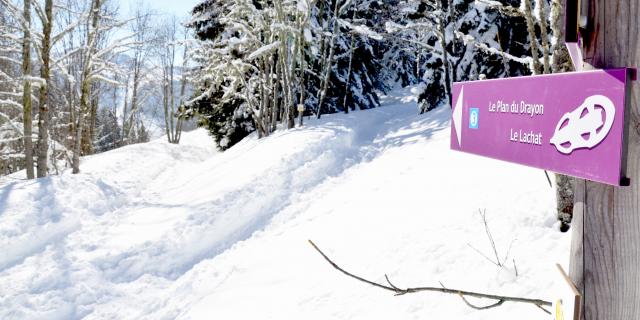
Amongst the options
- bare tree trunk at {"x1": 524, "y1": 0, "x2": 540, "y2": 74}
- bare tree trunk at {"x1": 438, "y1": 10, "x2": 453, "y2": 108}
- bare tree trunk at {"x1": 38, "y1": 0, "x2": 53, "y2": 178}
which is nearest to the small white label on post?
bare tree trunk at {"x1": 524, "y1": 0, "x2": 540, "y2": 74}

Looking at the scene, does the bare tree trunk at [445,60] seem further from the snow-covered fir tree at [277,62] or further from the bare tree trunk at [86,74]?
the bare tree trunk at [86,74]

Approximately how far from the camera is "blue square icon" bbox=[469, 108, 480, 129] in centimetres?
134

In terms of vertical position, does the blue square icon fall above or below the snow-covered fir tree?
below

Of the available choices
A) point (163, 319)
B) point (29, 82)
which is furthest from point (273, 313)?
point (29, 82)

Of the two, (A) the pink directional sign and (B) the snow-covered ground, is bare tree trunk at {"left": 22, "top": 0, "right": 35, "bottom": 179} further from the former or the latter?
(A) the pink directional sign

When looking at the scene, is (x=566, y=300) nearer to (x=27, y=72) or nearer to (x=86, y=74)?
(x=27, y=72)

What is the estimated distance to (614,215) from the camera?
915 millimetres

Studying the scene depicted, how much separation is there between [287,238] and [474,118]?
5918 mm

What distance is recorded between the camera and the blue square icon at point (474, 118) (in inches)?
52.7

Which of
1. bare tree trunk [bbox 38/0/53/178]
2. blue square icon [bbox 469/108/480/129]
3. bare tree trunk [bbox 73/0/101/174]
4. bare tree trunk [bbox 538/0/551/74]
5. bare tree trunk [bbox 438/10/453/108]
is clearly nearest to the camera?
blue square icon [bbox 469/108/480/129]

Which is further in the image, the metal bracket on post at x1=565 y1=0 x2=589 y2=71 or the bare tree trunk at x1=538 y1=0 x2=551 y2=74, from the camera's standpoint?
the bare tree trunk at x1=538 y1=0 x2=551 y2=74

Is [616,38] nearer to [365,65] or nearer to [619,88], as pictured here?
[619,88]

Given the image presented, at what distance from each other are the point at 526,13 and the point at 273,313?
3816mm

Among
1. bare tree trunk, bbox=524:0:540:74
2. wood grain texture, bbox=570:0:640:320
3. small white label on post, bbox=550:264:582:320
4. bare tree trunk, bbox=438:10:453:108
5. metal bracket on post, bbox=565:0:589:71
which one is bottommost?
small white label on post, bbox=550:264:582:320
